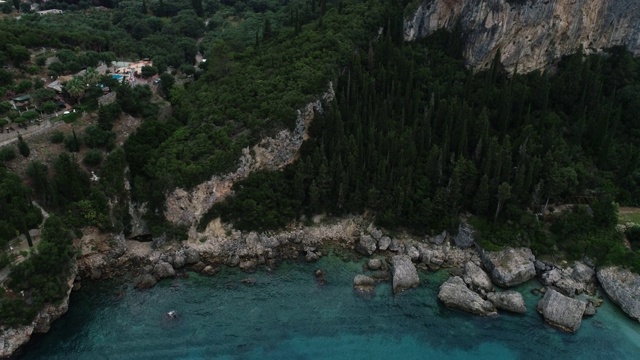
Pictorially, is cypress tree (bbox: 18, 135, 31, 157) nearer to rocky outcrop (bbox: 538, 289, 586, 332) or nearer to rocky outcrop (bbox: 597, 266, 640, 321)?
rocky outcrop (bbox: 538, 289, 586, 332)

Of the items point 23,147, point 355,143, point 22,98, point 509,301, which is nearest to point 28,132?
point 23,147

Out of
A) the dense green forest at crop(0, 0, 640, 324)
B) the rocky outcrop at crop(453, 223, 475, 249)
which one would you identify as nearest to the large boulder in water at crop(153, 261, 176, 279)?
the dense green forest at crop(0, 0, 640, 324)

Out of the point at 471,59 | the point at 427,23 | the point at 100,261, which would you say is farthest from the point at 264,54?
the point at 100,261

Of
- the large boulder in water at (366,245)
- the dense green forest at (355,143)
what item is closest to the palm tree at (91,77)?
the dense green forest at (355,143)

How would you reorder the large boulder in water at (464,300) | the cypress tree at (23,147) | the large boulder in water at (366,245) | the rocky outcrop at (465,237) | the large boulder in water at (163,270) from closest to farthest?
the large boulder in water at (464,300) → the large boulder in water at (163,270) → the cypress tree at (23,147) → the large boulder in water at (366,245) → the rocky outcrop at (465,237)

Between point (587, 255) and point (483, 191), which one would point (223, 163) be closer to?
point (483, 191)

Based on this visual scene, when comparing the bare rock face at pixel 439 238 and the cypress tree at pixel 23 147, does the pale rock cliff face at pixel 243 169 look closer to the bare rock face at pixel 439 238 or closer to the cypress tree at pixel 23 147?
the cypress tree at pixel 23 147
